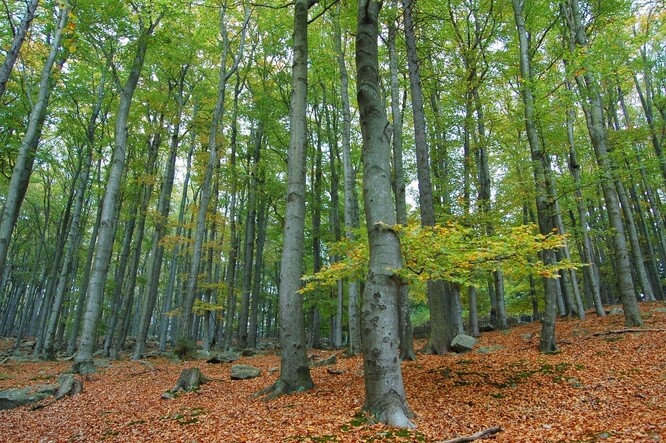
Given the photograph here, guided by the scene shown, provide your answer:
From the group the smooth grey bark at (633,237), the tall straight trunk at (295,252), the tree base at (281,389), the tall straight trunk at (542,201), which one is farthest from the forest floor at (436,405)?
the smooth grey bark at (633,237)

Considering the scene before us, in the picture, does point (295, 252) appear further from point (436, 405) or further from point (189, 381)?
point (189, 381)

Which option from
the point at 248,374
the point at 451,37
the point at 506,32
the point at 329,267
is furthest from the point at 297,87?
the point at 506,32

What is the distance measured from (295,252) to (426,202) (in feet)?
15.3

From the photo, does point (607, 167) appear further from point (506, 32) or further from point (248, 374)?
point (248, 374)

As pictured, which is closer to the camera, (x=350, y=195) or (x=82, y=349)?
(x=82, y=349)

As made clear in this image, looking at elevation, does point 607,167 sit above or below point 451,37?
below

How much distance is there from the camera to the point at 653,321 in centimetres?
1011

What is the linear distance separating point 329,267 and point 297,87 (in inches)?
161

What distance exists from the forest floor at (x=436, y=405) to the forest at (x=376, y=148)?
55cm

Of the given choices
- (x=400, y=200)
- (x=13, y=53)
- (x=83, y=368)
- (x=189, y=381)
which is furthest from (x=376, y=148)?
(x=83, y=368)

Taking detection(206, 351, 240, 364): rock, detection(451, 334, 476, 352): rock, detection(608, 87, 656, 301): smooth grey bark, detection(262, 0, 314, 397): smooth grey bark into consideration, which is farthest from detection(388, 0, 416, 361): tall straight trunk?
detection(206, 351, 240, 364): rock

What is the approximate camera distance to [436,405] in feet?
17.2

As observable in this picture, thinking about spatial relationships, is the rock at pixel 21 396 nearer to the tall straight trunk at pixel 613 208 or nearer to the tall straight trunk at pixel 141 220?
the tall straight trunk at pixel 141 220

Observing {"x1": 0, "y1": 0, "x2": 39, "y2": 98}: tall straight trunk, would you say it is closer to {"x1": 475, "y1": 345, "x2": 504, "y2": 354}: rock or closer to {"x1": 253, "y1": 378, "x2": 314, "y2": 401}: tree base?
{"x1": 253, "y1": 378, "x2": 314, "y2": 401}: tree base
